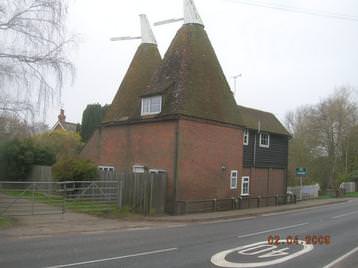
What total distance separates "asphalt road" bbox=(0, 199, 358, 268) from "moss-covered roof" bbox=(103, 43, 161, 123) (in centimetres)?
1422

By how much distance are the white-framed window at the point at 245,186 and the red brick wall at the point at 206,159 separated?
1661 millimetres

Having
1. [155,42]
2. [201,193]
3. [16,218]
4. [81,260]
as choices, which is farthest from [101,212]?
[155,42]

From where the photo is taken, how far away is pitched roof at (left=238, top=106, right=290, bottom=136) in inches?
1330

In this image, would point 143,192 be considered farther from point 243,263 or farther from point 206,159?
point 243,263

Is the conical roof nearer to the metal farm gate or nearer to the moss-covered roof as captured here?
the moss-covered roof

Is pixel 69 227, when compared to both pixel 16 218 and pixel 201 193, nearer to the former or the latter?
pixel 16 218

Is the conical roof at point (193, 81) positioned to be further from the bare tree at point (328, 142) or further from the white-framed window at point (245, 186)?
the bare tree at point (328, 142)

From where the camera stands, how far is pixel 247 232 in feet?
56.6

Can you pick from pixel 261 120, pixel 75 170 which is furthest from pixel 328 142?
pixel 75 170

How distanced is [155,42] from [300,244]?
23521 mm

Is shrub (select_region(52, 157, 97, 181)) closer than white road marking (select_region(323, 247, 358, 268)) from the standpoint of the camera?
No

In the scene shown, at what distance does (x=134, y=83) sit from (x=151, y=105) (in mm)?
4891

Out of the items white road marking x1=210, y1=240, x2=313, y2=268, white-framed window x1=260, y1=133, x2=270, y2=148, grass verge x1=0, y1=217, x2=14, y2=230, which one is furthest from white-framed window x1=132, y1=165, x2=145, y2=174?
white road marking x1=210, y1=240, x2=313, y2=268

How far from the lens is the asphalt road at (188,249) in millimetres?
10680
